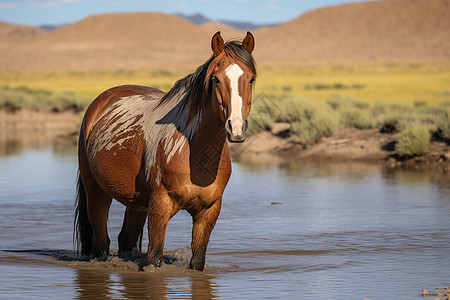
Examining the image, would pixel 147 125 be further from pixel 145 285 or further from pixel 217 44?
pixel 145 285

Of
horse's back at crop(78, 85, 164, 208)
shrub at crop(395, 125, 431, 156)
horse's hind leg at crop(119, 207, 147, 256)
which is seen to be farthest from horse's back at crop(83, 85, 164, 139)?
shrub at crop(395, 125, 431, 156)

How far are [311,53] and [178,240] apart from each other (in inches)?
4616

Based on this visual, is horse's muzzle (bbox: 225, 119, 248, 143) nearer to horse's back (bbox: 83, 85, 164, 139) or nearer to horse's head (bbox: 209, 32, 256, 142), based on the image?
horse's head (bbox: 209, 32, 256, 142)

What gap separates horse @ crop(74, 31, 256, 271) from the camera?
544 cm

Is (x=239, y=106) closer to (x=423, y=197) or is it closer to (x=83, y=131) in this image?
(x=83, y=131)

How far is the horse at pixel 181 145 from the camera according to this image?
544cm

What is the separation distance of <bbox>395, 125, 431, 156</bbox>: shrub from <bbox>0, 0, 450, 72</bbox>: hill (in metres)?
95.0

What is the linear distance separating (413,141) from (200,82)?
10246mm

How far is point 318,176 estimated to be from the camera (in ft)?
45.4

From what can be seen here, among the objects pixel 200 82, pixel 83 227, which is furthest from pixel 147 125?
pixel 83 227

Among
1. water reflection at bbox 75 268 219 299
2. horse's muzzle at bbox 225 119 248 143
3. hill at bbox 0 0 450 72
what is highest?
hill at bbox 0 0 450 72

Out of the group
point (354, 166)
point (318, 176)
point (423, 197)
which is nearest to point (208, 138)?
point (423, 197)

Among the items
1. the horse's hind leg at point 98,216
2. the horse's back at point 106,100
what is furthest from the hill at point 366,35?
the horse's hind leg at point 98,216

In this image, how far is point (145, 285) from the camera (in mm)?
6211
